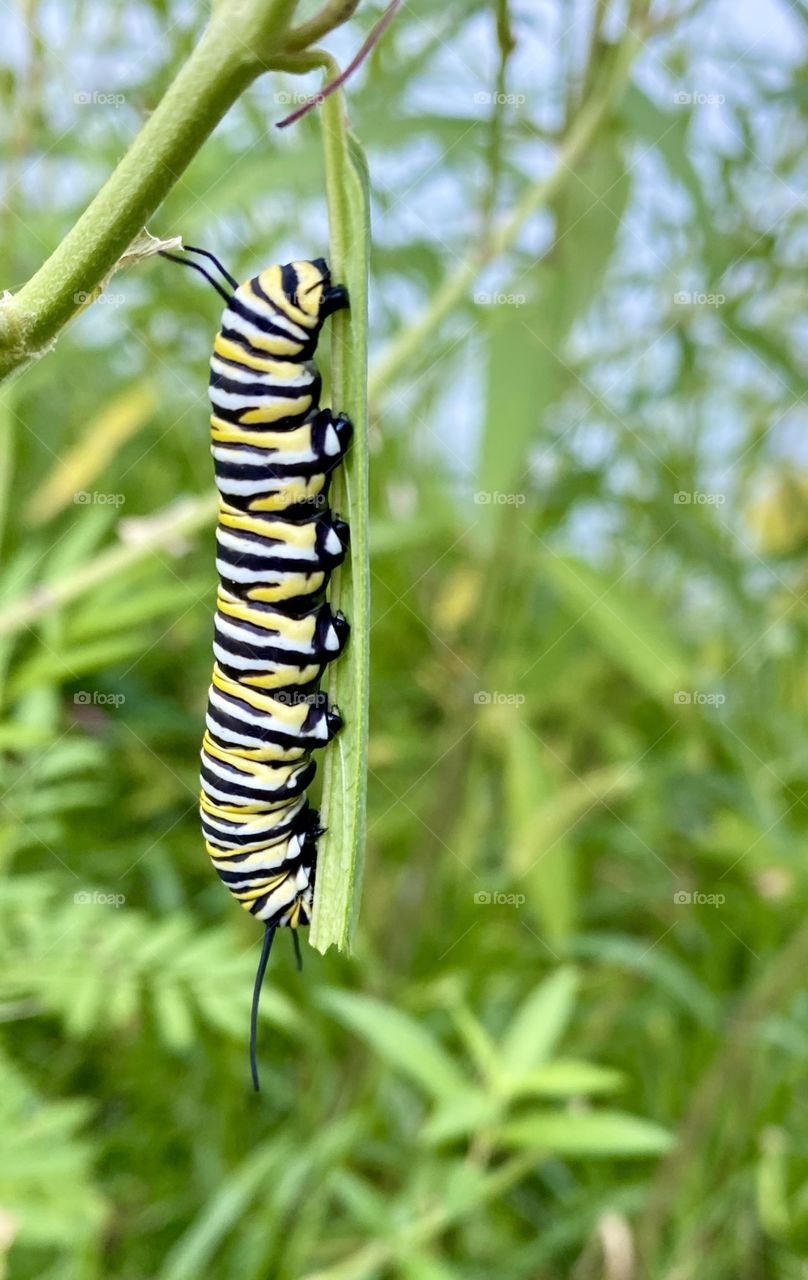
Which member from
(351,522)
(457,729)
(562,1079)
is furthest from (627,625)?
(351,522)

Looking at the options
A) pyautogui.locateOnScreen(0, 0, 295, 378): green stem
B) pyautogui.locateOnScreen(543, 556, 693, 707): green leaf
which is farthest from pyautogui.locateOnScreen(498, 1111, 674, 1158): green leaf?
pyautogui.locateOnScreen(0, 0, 295, 378): green stem

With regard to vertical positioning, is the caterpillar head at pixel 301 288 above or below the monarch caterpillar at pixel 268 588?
above

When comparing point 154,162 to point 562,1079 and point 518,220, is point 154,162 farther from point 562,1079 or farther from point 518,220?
point 562,1079

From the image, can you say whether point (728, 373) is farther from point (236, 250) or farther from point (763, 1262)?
point (763, 1262)

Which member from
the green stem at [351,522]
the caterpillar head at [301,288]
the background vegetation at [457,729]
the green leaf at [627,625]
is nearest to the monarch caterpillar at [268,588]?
the caterpillar head at [301,288]

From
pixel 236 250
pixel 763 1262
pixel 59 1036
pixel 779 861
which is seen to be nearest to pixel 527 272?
pixel 236 250

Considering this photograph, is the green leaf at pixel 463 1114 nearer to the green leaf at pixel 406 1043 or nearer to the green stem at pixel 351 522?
the green leaf at pixel 406 1043

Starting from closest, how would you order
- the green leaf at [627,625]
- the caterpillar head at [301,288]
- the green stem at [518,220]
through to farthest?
the caterpillar head at [301,288] < the green stem at [518,220] < the green leaf at [627,625]

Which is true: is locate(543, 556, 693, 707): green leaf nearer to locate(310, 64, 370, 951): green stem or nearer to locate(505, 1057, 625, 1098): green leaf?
locate(505, 1057, 625, 1098): green leaf
